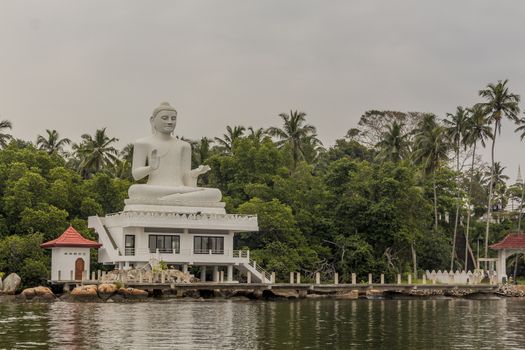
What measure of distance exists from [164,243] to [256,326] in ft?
89.5

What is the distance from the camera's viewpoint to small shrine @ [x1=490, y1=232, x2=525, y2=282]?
76.4 m

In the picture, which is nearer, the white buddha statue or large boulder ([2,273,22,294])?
large boulder ([2,273,22,294])

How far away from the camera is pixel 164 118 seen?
68438 mm

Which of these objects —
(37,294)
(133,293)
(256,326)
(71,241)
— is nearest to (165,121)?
(71,241)

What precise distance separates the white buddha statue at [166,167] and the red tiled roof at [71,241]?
4.81 metres

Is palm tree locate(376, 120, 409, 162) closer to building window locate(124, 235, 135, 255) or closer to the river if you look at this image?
building window locate(124, 235, 135, 255)

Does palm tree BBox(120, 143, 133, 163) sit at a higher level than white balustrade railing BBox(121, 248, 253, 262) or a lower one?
higher

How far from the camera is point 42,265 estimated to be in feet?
203

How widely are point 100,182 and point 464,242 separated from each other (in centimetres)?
3734

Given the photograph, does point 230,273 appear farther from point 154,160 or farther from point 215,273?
point 154,160

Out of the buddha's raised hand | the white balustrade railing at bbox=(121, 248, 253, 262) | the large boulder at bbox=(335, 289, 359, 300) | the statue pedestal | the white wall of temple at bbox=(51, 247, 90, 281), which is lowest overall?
the large boulder at bbox=(335, 289, 359, 300)

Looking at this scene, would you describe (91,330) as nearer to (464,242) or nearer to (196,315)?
(196,315)

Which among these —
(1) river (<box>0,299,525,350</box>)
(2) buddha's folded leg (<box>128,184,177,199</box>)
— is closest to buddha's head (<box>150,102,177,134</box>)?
(2) buddha's folded leg (<box>128,184,177,199</box>)

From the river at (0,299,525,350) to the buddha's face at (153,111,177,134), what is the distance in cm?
1615
